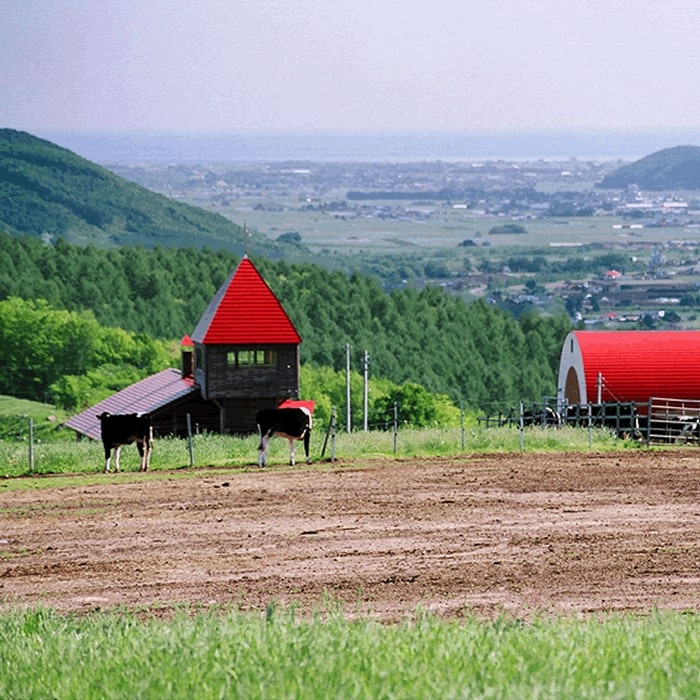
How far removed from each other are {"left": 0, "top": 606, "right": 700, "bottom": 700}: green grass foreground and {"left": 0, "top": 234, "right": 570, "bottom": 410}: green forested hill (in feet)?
336

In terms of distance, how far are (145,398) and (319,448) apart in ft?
97.1

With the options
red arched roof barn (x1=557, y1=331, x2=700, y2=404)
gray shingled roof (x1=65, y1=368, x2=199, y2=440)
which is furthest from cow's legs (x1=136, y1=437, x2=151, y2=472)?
gray shingled roof (x1=65, y1=368, x2=199, y2=440)

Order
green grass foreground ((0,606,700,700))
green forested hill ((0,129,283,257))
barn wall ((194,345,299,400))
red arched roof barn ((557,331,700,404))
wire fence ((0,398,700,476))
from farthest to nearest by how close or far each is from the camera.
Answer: green forested hill ((0,129,283,257)), barn wall ((194,345,299,400)), red arched roof barn ((557,331,700,404)), wire fence ((0,398,700,476)), green grass foreground ((0,606,700,700))

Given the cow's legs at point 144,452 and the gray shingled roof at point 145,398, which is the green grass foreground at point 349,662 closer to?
the cow's legs at point 144,452

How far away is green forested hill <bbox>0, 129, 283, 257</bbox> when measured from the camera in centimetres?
16138

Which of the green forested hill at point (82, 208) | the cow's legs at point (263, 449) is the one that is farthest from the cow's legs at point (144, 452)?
the green forested hill at point (82, 208)

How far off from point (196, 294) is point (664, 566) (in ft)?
382

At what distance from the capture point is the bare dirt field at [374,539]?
15039 mm

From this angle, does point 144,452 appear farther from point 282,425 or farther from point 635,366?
point 635,366

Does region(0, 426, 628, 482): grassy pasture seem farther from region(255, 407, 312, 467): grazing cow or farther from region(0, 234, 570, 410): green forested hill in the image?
region(0, 234, 570, 410): green forested hill

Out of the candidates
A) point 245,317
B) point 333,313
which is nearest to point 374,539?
point 245,317

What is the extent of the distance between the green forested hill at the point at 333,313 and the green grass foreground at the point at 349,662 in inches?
4033

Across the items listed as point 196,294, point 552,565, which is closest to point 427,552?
point 552,565

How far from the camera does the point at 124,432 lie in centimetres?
2602
